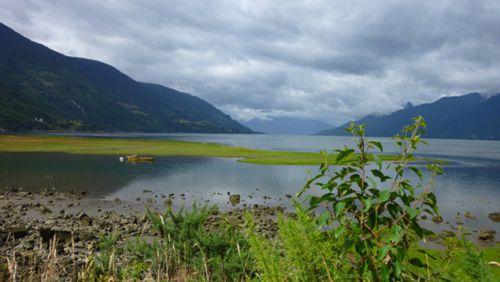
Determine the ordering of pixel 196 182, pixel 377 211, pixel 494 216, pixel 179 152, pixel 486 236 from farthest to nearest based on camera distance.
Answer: pixel 179 152, pixel 196 182, pixel 494 216, pixel 486 236, pixel 377 211

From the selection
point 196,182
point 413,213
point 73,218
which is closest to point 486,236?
point 413,213

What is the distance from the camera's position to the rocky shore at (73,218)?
17.2m

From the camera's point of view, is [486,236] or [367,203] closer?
[367,203]

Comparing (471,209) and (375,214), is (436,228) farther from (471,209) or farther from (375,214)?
(375,214)

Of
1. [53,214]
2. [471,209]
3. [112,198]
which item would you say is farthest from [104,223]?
[471,209]

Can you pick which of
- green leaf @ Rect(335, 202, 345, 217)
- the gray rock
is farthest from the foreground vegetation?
the gray rock

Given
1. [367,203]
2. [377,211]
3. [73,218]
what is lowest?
[73,218]

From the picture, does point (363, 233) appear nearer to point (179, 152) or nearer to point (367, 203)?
point (367, 203)

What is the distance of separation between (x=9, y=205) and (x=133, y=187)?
482 inches

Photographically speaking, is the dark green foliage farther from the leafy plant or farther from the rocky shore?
the rocky shore

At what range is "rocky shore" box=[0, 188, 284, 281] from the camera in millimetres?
17156

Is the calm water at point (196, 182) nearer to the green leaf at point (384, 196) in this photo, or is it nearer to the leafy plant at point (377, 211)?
the leafy plant at point (377, 211)

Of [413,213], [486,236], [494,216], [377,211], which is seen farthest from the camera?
[494,216]

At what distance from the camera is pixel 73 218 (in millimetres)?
23484
